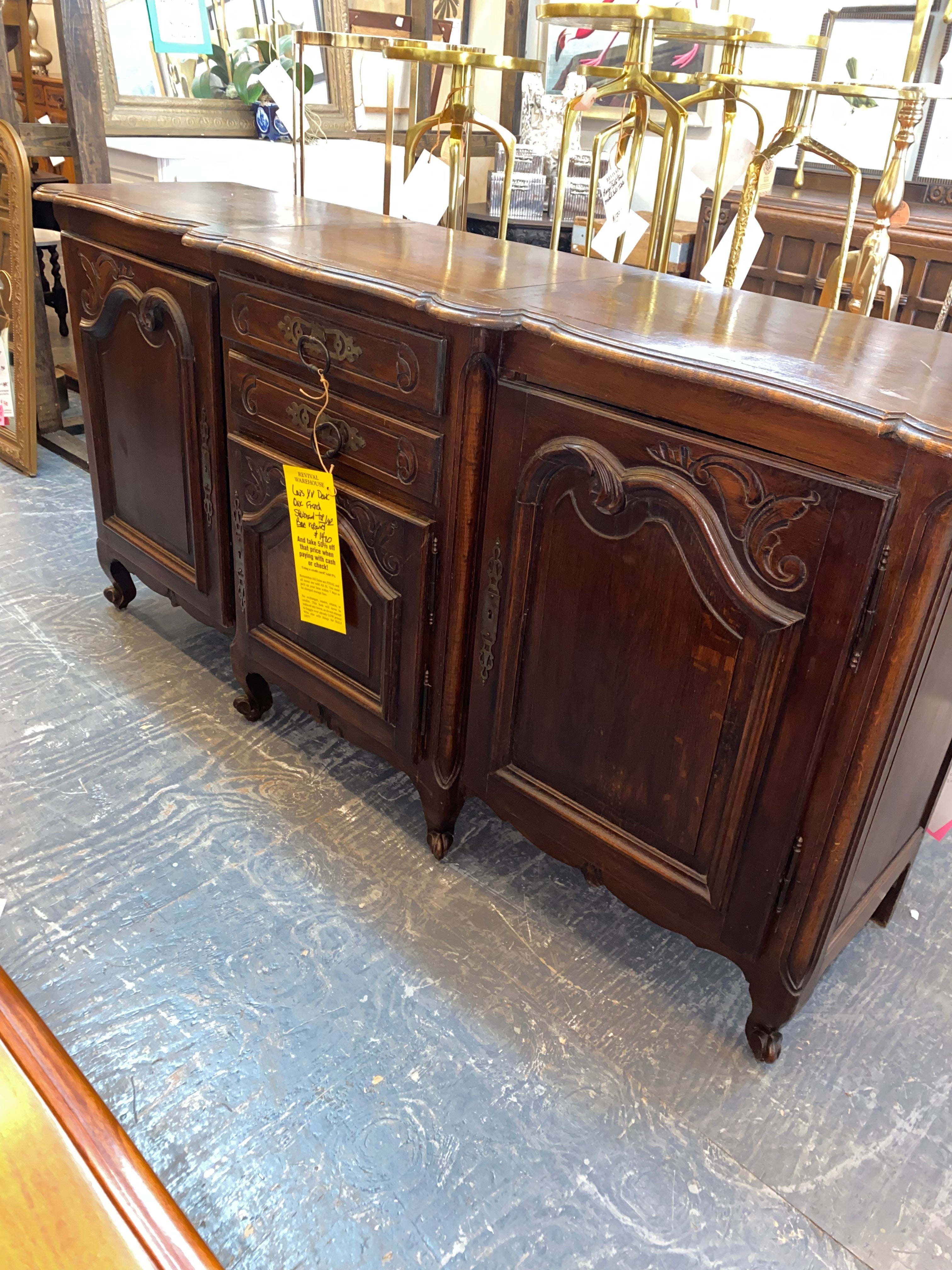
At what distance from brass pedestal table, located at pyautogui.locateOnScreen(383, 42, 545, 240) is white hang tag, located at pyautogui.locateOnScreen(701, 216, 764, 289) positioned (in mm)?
379

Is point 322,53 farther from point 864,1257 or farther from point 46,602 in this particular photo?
point 864,1257

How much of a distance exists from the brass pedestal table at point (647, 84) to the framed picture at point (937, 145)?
1.78 m

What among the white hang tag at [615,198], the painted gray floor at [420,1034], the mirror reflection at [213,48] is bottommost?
the painted gray floor at [420,1034]

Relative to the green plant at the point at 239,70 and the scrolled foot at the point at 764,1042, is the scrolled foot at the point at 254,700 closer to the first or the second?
the scrolled foot at the point at 764,1042

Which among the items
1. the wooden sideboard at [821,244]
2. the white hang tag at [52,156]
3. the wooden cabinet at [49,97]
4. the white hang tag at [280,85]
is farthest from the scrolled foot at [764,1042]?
the wooden cabinet at [49,97]

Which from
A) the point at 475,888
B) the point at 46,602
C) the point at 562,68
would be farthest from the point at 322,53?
the point at 475,888

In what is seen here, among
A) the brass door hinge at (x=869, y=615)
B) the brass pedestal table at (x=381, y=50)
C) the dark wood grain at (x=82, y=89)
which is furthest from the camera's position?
the dark wood grain at (x=82, y=89)

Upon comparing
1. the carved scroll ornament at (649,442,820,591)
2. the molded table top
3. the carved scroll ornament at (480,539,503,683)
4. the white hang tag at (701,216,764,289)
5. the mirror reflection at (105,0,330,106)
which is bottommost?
the carved scroll ornament at (480,539,503,683)

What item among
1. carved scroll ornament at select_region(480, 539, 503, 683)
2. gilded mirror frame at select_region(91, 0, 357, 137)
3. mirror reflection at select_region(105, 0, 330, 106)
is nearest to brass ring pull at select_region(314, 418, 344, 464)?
carved scroll ornament at select_region(480, 539, 503, 683)

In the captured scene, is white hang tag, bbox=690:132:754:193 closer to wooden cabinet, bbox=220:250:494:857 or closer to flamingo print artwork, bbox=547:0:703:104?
wooden cabinet, bbox=220:250:494:857

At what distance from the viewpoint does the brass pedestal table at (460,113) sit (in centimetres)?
160

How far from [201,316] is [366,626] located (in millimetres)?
598

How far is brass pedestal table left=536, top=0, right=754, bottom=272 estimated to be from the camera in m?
1.30

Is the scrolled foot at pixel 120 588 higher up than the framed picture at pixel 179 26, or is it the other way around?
the framed picture at pixel 179 26
